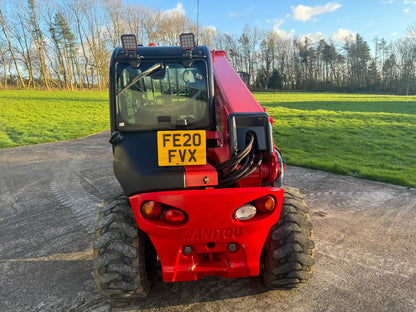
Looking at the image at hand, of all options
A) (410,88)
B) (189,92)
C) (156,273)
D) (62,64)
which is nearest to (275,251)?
(156,273)

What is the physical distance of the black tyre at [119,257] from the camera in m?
2.32

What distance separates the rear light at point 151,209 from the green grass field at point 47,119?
1153 centimetres

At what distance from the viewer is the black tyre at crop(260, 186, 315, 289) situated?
244 cm

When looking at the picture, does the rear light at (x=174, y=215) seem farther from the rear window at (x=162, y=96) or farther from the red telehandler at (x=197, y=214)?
the rear window at (x=162, y=96)

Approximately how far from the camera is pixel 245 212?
2.23 meters

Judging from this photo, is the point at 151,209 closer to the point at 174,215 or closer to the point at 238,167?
the point at 174,215

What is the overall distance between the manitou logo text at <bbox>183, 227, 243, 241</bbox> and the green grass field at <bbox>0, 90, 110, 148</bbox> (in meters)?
11.7

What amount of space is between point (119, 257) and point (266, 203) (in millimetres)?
1204

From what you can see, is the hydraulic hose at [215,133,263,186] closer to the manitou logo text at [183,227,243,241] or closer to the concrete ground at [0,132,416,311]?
the manitou logo text at [183,227,243,241]

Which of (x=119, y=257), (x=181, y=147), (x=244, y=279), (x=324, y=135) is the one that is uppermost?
(x=181, y=147)

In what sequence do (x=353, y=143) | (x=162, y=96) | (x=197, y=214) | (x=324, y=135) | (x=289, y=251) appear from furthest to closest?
1. (x=324, y=135)
2. (x=353, y=143)
3. (x=162, y=96)
4. (x=289, y=251)
5. (x=197, y=214)

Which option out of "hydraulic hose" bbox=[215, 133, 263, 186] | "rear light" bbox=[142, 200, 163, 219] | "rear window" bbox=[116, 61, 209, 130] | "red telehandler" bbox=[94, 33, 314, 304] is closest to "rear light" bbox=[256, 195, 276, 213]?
"red telehandler" bbox=[94, 33, 314, 304]

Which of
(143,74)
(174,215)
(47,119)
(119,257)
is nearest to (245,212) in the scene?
(174,215)

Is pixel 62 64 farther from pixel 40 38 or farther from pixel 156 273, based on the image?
pixel 156 273
